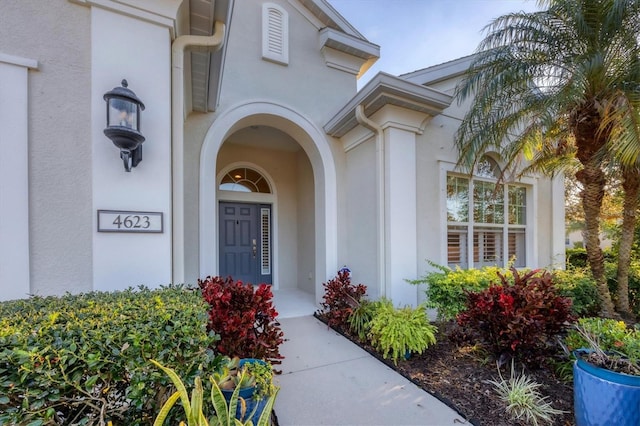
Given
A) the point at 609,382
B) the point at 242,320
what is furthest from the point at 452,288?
the point at 242,320

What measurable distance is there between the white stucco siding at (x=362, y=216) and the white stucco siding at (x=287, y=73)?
130 cm

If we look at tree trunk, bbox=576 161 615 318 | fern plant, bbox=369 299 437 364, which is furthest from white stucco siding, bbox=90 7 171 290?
tree trunk, bbox=576 161 615 318

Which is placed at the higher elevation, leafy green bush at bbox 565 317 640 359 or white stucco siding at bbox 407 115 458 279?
white stucco siding at bbox 407 115 458 279

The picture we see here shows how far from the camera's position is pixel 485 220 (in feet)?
22.0

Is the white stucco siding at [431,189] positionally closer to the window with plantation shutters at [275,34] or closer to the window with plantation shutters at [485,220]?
the window with plantation shutters at [485,220]

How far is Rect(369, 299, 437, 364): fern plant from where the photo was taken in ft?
12.1

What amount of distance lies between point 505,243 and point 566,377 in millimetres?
4273

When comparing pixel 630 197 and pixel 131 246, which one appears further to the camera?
pixel 630 197

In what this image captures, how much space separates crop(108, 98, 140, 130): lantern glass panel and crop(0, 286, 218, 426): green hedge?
1511 millimetres

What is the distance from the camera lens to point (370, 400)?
3023 millimetres

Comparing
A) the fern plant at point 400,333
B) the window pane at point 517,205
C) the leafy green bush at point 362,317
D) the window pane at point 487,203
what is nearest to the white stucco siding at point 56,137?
the fern plant at point 400,333

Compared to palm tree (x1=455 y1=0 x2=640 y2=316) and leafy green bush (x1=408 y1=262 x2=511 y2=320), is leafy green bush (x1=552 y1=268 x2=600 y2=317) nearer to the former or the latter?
palm tree (x1=455 y1=0 x2=640 y2=316)

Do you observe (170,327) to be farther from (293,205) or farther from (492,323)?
(293,205)

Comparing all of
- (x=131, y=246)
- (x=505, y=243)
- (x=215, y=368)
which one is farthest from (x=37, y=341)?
(x=505, y=243)
